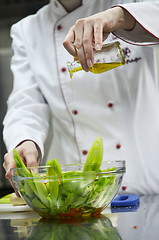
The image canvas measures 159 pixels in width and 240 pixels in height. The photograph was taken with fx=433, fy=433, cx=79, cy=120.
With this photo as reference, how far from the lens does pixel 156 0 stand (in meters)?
1.34

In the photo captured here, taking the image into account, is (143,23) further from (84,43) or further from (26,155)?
(26,155)

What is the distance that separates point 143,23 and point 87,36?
0.78 feet

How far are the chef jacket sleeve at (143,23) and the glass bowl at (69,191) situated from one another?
0.42 meters

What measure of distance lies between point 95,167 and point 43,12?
3.15 feet

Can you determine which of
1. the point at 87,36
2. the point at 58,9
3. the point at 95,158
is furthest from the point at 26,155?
the point at 58,9

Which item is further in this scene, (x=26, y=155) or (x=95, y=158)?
(x=26, y=155)

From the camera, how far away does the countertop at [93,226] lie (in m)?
0.81

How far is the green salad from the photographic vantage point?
3.00ft

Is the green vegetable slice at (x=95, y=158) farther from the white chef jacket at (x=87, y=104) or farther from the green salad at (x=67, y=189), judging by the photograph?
the white chef jacket at (x=87, y=104)

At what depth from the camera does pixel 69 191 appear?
3.00ft

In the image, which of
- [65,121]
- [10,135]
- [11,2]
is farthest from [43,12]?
[11,2]

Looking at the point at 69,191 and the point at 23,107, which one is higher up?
the point at 23,107

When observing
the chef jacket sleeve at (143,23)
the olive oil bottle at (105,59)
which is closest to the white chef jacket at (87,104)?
the chef jacket sleeve at (143,23)

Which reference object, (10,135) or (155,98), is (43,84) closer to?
(10,135)
